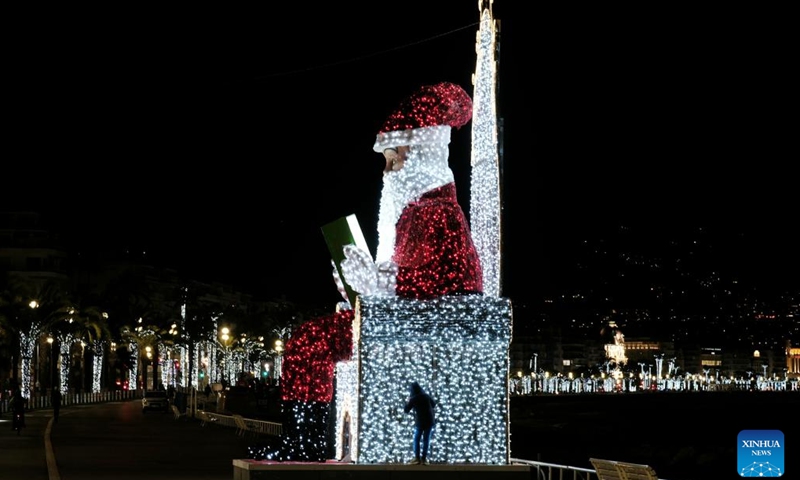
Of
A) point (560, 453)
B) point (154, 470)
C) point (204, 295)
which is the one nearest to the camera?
point (154, 470)

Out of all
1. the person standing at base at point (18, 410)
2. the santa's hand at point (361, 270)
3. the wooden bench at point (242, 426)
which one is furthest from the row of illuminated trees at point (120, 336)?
the santa's hand at point (361, 270)

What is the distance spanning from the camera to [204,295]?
17725 cm

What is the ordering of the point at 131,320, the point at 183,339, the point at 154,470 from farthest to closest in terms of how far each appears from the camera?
the point at 183,339 → the point at 131,320 → the point at 154,470

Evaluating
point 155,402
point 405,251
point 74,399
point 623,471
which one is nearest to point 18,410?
point 155,402

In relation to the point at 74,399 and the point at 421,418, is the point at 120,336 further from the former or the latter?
the point at 421,418

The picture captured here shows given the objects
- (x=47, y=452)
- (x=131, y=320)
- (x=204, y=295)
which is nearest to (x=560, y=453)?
(x=47, y=452)

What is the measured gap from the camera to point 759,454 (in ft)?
38.6

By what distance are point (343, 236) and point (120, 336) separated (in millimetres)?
83208

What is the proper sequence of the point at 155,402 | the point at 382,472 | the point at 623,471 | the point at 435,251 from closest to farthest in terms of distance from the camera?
1. the point at 623,471
2. the point at 382,472
3. the point at 435,251
4. the point at 155,402

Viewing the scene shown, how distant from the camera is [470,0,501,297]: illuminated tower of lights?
19.3 metres

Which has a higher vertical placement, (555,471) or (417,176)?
(417,176)

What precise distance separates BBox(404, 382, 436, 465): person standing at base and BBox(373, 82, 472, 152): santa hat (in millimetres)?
3419

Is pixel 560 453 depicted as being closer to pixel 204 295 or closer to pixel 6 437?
pixel 6 437

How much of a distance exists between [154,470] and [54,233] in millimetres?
97073
